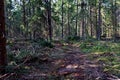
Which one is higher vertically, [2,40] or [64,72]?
[2,40]

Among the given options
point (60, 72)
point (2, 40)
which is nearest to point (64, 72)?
point (60, 72)

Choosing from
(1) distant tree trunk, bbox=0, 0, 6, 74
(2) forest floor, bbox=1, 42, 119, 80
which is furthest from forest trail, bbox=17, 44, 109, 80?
(1) distant tree trunk, bbox=0, 0, 6, 74

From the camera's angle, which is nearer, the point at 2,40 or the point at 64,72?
the point at 2,40

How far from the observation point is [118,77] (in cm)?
Answer: 880

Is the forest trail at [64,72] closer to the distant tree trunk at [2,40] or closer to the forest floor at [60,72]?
the forest floor at [60,72]

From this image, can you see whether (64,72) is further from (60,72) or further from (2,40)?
(2,40)

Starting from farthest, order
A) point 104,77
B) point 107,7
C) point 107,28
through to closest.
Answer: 1. point 107,28
2. point 107,7
3. point 104,77

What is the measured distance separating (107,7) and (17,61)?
1608 inches

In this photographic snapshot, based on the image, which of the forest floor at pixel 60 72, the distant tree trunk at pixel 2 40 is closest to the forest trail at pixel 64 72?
the forest floor at pixel 60 72

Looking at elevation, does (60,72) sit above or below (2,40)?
below

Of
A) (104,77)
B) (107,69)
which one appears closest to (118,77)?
(104,77)

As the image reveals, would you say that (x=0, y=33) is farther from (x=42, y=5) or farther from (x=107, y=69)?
(x=42, y=5)

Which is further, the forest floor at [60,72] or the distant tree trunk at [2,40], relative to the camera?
the distant tree trunk at [2,40]

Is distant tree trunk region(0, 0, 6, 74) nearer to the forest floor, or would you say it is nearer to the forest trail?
the forest floor
